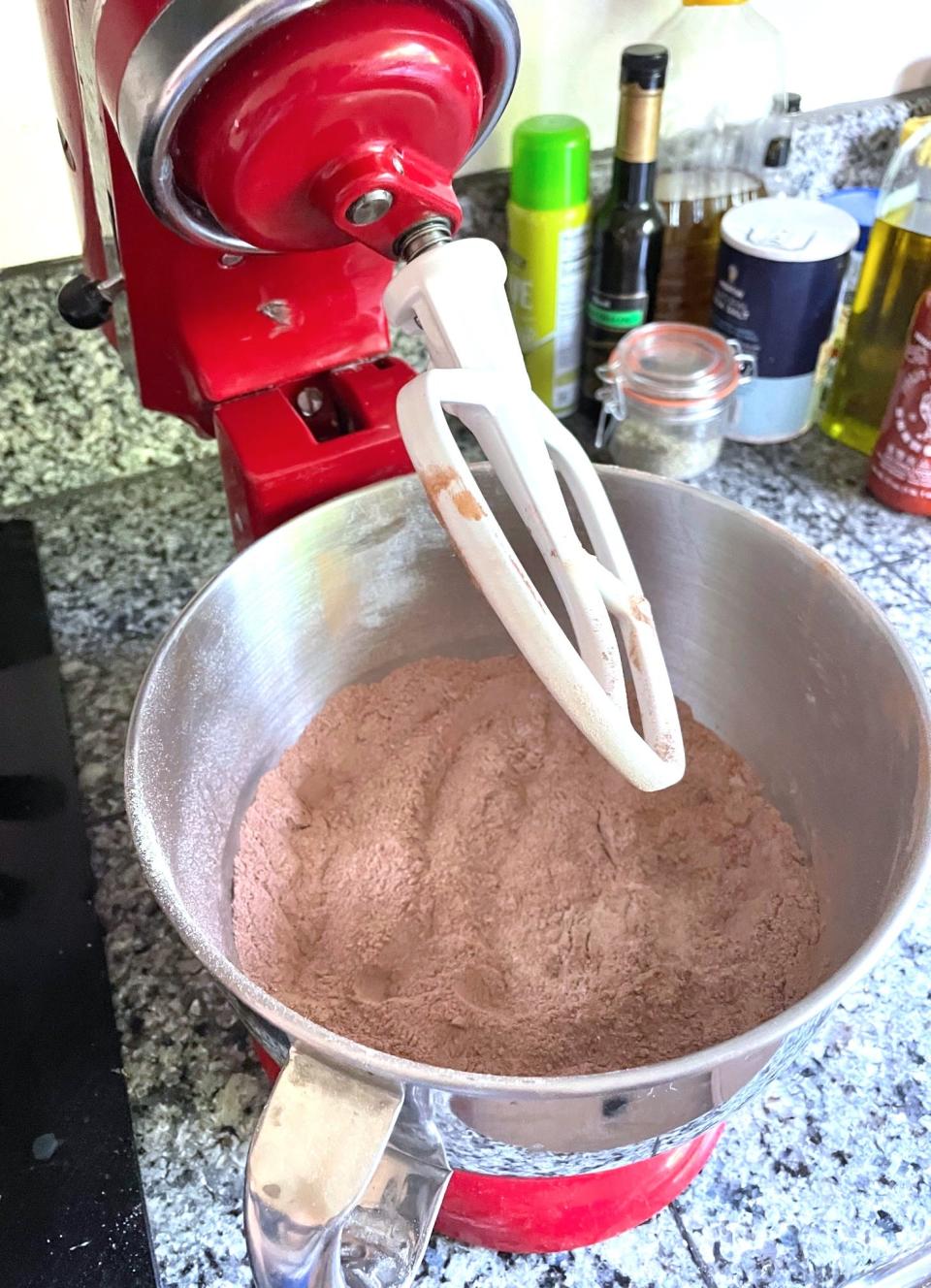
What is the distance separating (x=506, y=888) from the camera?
473 mm

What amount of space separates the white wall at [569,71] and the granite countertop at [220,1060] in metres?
0.04

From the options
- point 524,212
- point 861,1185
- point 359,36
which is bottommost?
point 861,1185

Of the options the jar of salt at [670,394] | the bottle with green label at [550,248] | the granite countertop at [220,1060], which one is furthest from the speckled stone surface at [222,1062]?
the bottle with green label at [550,248]

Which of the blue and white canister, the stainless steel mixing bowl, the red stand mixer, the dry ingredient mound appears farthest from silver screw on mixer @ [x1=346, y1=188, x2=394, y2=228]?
the blue and white canister

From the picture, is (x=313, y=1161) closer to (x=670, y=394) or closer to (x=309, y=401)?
(x=309, y=401)

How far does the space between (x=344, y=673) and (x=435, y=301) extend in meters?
0.25

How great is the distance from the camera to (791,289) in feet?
2.17

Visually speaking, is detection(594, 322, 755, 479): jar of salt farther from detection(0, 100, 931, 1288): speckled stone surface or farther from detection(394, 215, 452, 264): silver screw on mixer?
detection(394, 215, 452, 264): silver screw on mixer

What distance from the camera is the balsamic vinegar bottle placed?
1.97 ft

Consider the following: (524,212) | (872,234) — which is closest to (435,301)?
(524,212)

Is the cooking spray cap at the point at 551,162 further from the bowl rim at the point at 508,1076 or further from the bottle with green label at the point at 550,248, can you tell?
the bowl rim at the point at 508,1076

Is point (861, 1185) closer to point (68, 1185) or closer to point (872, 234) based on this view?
point (68, 1185)

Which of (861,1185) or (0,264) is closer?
(861,1185)

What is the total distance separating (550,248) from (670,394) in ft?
0.39
